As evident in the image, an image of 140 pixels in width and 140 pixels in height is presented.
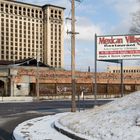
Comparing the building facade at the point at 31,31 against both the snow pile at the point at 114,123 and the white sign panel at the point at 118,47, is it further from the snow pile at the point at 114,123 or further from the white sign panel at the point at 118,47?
the snow pile at the point at 114,123

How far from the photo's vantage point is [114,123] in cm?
1445

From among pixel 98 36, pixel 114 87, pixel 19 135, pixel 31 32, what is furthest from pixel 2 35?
pixel 19 135

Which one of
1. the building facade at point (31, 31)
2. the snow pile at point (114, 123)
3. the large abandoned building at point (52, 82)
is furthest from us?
the building facade at point (31, 31)

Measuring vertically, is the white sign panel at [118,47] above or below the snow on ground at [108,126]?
above

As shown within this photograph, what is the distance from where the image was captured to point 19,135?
16.2m

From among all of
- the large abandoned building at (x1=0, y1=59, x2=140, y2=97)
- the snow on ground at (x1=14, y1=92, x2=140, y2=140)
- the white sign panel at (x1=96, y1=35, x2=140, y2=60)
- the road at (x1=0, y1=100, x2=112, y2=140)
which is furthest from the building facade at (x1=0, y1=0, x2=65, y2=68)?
the snow on ground at (x1=14, y1=92, x2=140, y2=140)

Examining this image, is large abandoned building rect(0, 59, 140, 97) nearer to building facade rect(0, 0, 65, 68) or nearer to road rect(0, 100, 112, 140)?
road rect(0, 100, 112, 140)

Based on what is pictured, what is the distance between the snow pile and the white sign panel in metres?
11.2

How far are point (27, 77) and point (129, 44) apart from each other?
47.4 metres

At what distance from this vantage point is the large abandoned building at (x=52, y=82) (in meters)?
73.6

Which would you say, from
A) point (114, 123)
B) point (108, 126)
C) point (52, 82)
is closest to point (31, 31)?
point (52, 82)

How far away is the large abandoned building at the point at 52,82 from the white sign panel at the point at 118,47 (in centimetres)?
3731

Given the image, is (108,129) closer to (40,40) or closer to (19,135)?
(19,135)

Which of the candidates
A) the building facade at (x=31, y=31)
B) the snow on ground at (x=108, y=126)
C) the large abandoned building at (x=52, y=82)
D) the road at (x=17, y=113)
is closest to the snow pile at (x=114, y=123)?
the snow on ground at (x=108, y=126)
